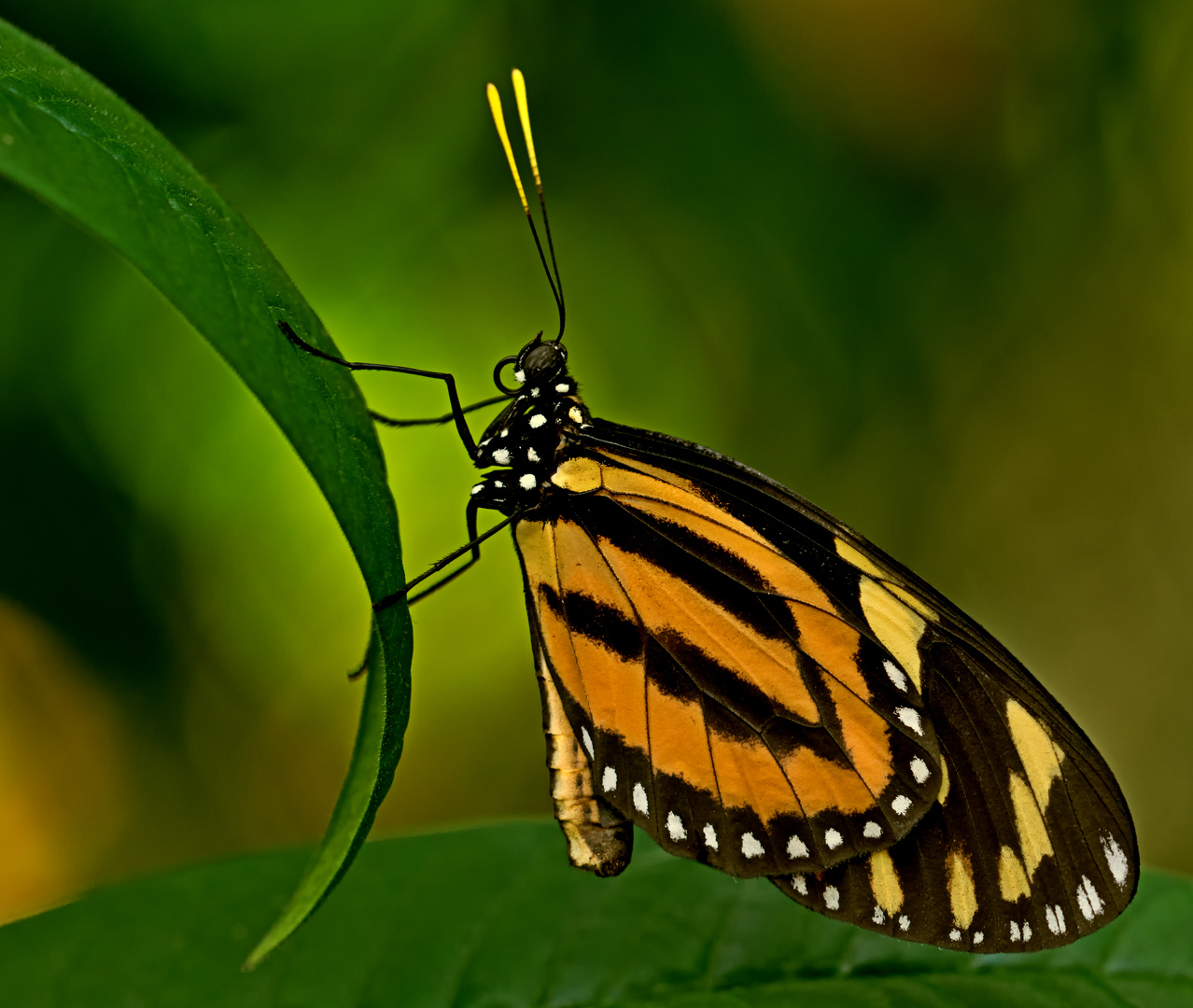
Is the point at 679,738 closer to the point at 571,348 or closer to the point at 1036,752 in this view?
the point at 1036,752

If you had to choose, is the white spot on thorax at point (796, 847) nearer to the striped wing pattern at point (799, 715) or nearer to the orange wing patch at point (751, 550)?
the striped wing pattern at point (799, 715)

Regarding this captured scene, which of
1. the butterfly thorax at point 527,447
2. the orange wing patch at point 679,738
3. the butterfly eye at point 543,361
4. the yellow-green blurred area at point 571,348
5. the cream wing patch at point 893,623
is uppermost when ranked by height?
the yellow-green blurred area at point 571,348

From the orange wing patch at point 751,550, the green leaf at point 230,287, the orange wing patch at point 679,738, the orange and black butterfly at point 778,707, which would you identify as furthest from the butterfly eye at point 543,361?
the green leaf at point 230,287

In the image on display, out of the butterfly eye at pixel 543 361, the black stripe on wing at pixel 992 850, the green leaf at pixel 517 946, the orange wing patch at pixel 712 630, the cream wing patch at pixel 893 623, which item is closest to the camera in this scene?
the green leaf at pixel 517 946

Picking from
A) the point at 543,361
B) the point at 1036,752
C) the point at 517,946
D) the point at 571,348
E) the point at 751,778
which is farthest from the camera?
the point at 571,348

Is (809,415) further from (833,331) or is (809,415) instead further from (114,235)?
(114,235)

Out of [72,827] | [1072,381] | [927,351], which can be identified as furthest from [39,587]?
[1072,381]

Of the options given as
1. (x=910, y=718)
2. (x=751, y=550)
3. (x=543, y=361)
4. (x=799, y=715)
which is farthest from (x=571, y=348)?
(x=910, y=718)

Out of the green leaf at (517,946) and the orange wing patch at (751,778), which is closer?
the green leaf at (517,946)

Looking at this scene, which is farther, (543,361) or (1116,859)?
(543,361)
